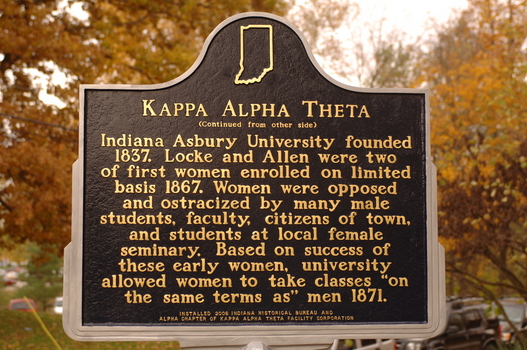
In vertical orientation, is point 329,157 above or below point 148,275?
above

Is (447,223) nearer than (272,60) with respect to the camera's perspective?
No

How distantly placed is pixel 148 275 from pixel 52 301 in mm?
30319

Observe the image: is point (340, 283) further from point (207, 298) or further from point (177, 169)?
point (177, 169)

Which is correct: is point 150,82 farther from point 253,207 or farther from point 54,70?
point 253,207

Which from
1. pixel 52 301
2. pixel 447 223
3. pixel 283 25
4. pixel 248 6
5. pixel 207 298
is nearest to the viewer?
pixel 207 298

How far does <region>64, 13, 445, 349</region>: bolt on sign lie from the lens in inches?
167

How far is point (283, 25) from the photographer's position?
452cm

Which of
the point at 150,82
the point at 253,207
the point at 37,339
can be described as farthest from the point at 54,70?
the point at 253,207

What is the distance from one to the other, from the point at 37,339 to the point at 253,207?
9.97m

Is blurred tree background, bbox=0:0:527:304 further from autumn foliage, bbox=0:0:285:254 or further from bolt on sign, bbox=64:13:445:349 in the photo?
bolt on sign, bbox=64:13:445:349

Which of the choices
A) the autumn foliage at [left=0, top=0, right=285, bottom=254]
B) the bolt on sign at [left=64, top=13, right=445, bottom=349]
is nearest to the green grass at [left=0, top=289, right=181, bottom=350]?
the autumn foliage at [left=0, top=0, right=285, bottom=254]

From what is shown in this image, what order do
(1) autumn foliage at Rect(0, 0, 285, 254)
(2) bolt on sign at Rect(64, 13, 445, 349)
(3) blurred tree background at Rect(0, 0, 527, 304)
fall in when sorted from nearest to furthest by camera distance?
(2) bolt on sign at Rect(64, 13, 445, 349), (3) blurred tree background at Rect(0, 0, 527, 304), (1) autumn foliage at Rect(0, 0, 285, 254)

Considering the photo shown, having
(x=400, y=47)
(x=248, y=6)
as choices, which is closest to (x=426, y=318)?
(x=248, y=6)

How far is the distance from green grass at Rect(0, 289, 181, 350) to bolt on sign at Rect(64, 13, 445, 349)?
339 inches
